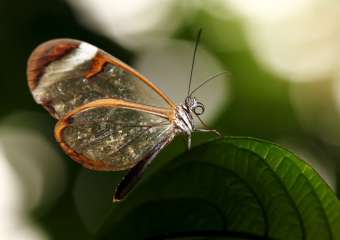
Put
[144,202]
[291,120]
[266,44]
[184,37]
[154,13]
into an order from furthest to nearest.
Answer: [154,13] < [266,44] < [184,37] < [291,120] < [144,202]

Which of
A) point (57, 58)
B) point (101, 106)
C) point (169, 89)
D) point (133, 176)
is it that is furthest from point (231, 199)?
point (169, 89)

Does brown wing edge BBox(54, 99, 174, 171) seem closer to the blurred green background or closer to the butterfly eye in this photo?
the butterfly eye

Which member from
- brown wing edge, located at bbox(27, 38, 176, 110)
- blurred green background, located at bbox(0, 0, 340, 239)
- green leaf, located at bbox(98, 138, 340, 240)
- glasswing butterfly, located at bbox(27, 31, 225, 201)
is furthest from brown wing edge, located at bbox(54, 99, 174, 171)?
blurred green background, located at bbox(0, 0, 340, 239)

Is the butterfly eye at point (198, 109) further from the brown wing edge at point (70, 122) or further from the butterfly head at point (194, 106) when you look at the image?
the brown wing edge at point (70, 122)

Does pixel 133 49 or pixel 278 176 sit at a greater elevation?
pixel 278 176

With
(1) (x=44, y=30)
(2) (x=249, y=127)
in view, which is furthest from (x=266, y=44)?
(1) (x=44, y=30)

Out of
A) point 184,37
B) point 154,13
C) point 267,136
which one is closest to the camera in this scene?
point 267,136

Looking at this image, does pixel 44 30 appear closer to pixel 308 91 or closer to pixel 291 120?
pixel 291 120
